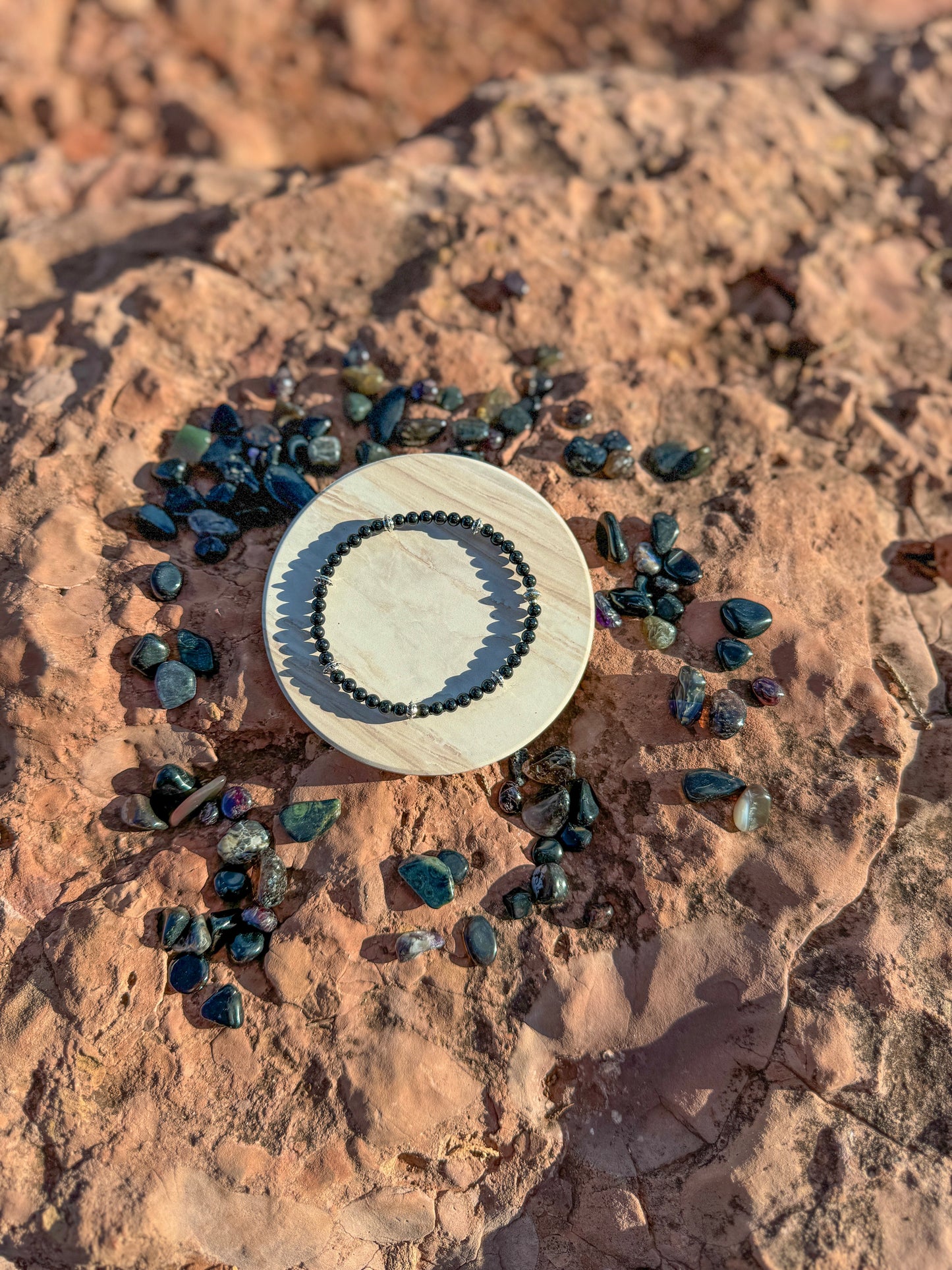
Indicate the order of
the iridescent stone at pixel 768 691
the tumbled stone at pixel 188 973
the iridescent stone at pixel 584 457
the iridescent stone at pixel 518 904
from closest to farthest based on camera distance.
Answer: the tumbled stone at pixel 188 973 → the iridescent stone at pixel 518 904 → the iridescent stone at pixel 768 691 → the iridescent stone at pixel 584 457

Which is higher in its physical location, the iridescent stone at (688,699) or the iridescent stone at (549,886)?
the iridescent stone at (688,699)

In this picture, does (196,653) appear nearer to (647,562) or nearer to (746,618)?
(647,562)

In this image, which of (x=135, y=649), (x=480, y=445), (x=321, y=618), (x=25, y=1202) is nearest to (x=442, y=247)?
(x=480, y=445)

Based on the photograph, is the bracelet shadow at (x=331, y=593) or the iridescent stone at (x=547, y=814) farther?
the bracelet shadow at (x=331, y=593)

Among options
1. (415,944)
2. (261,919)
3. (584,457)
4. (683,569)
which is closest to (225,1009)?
(261,919)

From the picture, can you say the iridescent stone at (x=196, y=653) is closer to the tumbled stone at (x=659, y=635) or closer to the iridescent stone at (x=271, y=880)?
the iridescent stone at (x=271, y=880)

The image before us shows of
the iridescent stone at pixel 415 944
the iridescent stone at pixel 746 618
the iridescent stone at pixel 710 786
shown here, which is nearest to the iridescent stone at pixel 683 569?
the iridescent stone at pixel 746 618

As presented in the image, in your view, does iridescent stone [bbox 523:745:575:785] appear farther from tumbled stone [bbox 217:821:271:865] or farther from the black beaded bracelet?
→ tumbled stone [bbox 217:821:271:865]
